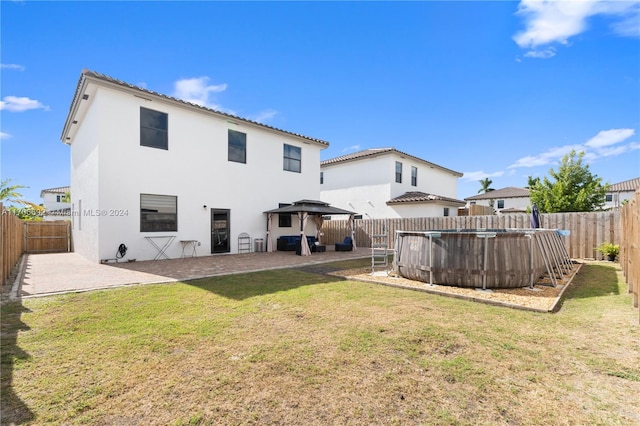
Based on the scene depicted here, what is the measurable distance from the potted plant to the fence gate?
27.0 metres

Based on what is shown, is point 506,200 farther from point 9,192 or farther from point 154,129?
point 9,192

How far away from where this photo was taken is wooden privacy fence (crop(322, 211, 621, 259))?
38.3 feet

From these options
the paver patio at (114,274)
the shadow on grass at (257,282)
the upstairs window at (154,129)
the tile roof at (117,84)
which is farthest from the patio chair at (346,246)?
the upstairs window at (154,129)

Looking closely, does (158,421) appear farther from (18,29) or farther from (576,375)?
(18,29)

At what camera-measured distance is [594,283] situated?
7.27 metres

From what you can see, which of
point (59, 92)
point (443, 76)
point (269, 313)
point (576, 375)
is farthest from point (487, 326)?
point (59, 92)

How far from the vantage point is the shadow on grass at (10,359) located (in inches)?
90.9

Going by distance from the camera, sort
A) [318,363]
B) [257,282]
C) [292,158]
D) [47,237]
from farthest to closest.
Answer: [292,158] < [47,237] < [257,282] < [318,363]

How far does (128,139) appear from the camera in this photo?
1183cm

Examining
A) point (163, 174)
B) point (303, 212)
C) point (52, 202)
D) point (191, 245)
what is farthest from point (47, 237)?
point (52, 202)

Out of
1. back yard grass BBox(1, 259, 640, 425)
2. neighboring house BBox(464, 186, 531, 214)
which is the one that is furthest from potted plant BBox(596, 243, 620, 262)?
neighboring house BBox(464, 186, 531, 214)

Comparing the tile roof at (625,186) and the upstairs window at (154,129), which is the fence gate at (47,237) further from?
the tile roof at (625,186)

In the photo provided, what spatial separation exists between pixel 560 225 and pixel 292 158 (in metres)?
14.1

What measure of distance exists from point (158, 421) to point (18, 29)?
13477mm
